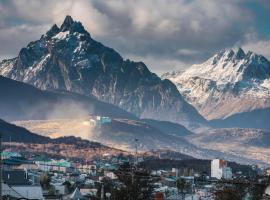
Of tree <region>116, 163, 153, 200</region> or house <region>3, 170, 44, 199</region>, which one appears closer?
tree <region>116, 163, 153, 200</region>

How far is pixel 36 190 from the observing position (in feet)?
318

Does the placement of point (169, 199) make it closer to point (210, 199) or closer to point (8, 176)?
point (210, 199)

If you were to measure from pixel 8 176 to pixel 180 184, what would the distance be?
2648 inches

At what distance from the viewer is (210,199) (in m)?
143

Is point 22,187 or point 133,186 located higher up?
point 22,187

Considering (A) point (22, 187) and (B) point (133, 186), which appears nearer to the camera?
(B) point (133, 186)

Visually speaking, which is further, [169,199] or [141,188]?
[169,199]

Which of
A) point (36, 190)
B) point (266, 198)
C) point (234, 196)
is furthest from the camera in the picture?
point (36, 190)

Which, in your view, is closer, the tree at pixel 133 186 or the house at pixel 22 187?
the tree at pixel 133 186

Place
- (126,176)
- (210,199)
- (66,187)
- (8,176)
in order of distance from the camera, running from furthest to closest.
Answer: (66,187)
(210,199)
(8,176)
(126,176)

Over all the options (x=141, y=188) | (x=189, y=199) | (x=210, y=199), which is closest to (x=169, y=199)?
(x=189, y=199)

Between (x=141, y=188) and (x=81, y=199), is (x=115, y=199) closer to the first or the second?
(x=141, y=188)

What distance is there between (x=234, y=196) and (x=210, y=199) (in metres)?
56.7

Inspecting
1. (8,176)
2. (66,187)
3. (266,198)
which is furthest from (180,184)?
(266,198)
